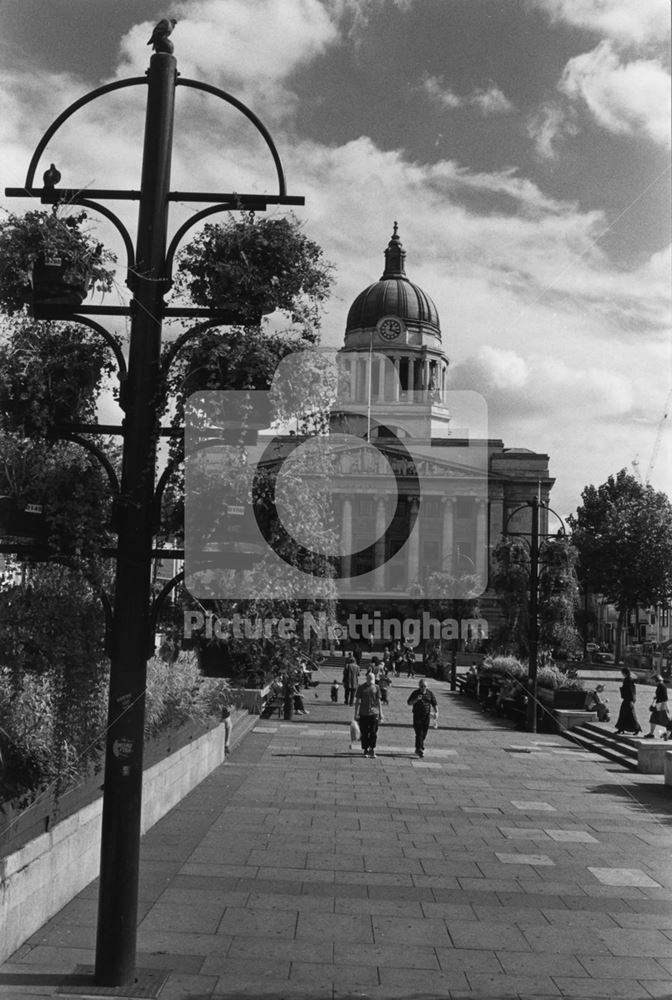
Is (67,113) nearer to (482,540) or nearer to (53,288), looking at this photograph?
(53,288)

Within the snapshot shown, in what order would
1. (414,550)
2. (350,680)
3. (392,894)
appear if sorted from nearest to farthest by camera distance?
(392,894) → (350,680) → (414,550)

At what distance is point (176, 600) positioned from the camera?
7176 mm

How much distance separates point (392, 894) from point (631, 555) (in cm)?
7568

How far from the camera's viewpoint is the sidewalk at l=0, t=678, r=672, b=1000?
7305mm

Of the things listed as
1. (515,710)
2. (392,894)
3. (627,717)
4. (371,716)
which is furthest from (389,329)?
(392,894)

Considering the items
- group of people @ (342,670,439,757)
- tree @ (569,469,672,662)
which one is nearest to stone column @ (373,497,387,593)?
tree @ (569,469,672,662)

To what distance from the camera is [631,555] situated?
8206 centimetres

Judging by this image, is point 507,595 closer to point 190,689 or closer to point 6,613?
point 190,689

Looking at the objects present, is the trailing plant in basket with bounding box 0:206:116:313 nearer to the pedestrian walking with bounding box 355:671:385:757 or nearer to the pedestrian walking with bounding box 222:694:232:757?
the pedestrian walking with bounding box 222:694:232:757

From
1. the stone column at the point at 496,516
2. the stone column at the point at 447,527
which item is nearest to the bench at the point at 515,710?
the stone column at the point at 496,516

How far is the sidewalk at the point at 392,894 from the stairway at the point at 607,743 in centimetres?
323

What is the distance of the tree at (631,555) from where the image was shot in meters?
81.4

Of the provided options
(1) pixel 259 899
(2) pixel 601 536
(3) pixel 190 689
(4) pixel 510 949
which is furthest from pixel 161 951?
(2) pixel 601 536

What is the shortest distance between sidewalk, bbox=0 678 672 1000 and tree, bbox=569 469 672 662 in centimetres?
6569
